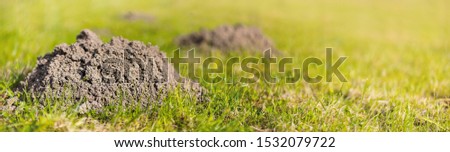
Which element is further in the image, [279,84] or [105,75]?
[279,84]

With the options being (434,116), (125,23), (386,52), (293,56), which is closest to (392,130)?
(434,116)

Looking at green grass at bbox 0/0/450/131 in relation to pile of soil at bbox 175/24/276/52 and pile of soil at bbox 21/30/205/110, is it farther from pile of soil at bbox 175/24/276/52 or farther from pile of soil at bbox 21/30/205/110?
pile of soil at bbox 175/24/276/52

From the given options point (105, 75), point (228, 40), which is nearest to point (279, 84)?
point (105, 75)

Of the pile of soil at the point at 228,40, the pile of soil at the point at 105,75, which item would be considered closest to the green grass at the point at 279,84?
the pile of soil at the point at 105,75

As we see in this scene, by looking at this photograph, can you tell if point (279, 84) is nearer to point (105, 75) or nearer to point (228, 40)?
point (105, 75)

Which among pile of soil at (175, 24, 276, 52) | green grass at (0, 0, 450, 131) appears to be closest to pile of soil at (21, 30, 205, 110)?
green grass at (0, 0, 450, 131)

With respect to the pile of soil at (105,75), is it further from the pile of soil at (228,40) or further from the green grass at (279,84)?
the pile of soil at (228,40)
